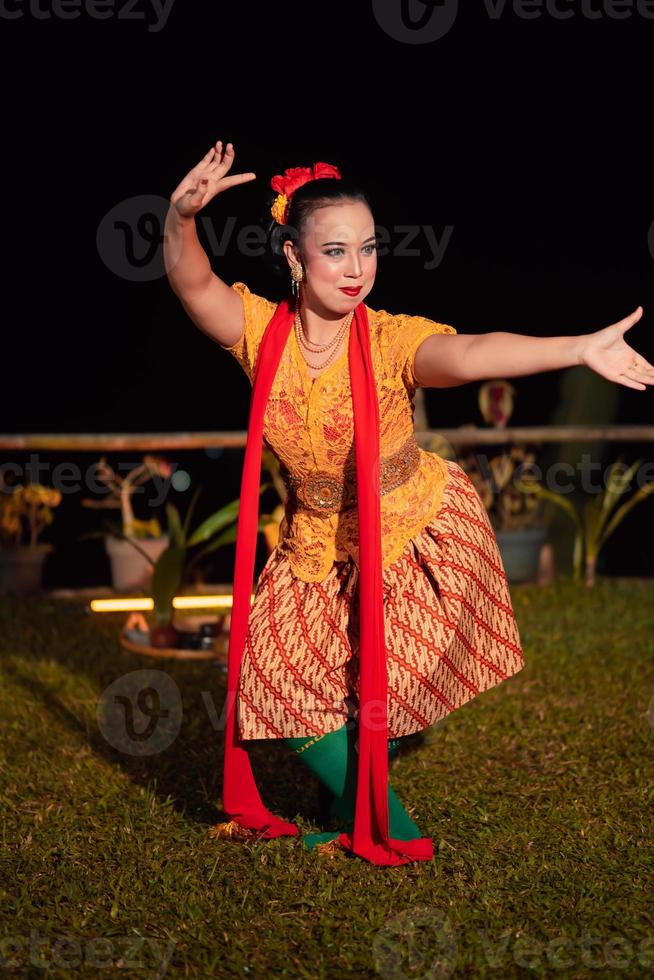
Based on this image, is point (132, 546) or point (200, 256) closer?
point (200, 256)

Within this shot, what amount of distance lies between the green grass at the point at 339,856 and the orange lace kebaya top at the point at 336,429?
27.2 inches

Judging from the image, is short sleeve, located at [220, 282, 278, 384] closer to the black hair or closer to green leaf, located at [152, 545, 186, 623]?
the black hair

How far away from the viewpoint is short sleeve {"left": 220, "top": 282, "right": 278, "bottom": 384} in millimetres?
2738

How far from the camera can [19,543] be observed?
6113 mm

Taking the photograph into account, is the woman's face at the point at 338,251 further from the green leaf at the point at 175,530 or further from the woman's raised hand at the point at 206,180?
the green leaf at the point at 175,530

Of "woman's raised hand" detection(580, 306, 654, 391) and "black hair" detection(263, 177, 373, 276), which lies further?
"black hair" detection(263, 177, 373, 276)

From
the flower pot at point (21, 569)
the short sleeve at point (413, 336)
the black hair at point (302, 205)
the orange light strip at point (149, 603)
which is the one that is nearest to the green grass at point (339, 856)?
the orange light strip at point (149, 603)

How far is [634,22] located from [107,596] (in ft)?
13.1

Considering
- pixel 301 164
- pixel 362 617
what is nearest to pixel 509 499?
pixel 301 164

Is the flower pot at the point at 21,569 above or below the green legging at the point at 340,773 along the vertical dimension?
above

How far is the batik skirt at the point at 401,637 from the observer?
2.62m

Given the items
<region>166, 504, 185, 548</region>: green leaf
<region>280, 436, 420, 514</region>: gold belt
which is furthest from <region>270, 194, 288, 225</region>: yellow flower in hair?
<region>166, 504, 185, 548</region>: green leaf

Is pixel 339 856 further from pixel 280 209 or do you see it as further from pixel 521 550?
pixel 521 550

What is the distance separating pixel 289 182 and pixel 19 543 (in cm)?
385
